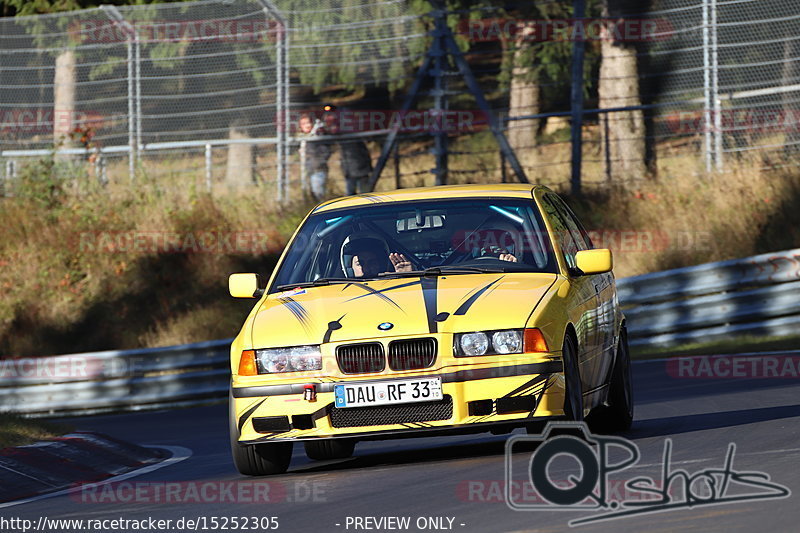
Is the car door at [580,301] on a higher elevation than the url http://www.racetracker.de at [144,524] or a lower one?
higher

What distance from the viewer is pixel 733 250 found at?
22.0 m

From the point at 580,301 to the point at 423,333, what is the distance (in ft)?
4.32

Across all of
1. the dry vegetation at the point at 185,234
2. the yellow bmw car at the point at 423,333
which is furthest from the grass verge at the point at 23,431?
the dry vegetation at the point at 185,234

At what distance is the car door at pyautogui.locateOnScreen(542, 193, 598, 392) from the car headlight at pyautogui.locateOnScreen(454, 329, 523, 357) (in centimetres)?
55

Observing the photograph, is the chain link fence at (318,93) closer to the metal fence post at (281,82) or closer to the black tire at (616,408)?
the metal fence post at (281,82)

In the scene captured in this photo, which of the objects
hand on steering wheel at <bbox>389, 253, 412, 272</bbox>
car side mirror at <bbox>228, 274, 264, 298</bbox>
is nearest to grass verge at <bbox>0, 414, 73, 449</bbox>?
car side mirror at <bbox>228, 274, 264, 298</bbox>

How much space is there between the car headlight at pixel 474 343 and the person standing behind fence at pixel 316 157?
17127mm

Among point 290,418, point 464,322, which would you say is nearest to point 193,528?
point 290,418

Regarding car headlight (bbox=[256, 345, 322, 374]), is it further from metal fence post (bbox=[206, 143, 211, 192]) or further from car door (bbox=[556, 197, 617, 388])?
metal fence post (bbox=[206, 143, 211, 192])

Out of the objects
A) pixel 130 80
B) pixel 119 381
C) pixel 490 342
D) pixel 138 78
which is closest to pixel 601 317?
pixel 490 342

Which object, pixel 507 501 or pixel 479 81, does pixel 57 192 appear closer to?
pixel 479 81

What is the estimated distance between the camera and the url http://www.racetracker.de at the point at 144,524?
741 centimetres

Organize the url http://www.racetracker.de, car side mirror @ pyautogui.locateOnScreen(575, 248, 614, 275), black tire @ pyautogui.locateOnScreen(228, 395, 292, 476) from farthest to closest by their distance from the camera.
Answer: car side mirror @ pyautogui.locateOnScreen(575, 248, 614, 275)
black tire @ pyautogui.locateOnScreen(228, 395, 292, 476)
the url http://www.racetracker.de

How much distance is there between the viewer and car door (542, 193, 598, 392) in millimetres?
9234
